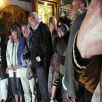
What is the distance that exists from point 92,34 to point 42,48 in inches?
70.9

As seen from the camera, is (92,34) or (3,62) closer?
(92,34)

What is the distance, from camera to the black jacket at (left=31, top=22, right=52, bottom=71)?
2102mm

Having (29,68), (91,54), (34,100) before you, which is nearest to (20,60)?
(29,68)

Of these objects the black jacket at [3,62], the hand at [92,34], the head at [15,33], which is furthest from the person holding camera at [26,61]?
the hand at [92,34]

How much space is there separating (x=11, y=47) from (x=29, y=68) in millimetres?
578

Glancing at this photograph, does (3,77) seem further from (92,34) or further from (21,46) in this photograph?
(92,34)

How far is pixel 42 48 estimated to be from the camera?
6.97 ft

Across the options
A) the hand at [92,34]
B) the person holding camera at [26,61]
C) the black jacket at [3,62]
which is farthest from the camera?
the black jacket at [3,62]

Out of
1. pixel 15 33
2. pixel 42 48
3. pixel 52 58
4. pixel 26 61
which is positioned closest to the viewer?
pixel 52 58

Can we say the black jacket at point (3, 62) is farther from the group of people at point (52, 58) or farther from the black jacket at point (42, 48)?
the black jacket at point (42, 48)

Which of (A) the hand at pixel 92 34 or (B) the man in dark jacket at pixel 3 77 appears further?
(B) the man in dark jacket at pixel 3 77

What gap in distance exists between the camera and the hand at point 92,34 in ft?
1.05

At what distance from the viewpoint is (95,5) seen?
325 mm

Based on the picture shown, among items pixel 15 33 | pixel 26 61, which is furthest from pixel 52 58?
pixel 15 33
